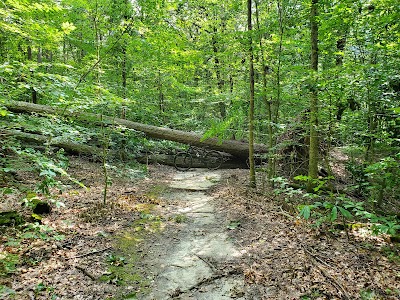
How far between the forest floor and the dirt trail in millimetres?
15

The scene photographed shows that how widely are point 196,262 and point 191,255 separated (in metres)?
0.26

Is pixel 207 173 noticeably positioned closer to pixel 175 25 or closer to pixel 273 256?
pixel 273 256

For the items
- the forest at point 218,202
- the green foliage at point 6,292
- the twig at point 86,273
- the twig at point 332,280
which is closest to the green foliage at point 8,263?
the forest at point 218,202

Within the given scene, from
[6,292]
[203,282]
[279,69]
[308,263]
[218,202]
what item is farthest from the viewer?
[279,69]

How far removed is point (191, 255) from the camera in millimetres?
4469

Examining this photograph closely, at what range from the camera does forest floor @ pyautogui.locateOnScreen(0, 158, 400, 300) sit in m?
3.45

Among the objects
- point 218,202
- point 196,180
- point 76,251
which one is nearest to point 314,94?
point 218,202

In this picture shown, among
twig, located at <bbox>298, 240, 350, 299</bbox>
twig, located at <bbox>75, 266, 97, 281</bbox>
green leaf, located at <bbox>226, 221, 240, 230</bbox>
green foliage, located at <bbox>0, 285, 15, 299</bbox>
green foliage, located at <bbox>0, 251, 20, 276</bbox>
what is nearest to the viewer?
green foliage, located at <bbox>0, 285, 15, 299</bbox>

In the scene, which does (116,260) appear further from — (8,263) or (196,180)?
(196,180)

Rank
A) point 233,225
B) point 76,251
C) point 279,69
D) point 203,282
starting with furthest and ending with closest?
point 279,69, point 233,225, point 76,251, point 203,282

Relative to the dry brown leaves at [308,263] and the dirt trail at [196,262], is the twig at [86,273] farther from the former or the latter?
the dry brown leaves at [308,263]

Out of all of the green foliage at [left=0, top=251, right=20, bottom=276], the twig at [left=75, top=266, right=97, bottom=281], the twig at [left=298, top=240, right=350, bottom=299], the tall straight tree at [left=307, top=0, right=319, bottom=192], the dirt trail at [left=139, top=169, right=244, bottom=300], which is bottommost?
the dirt trail at [left=139, top=169, right=244, bottom=300]

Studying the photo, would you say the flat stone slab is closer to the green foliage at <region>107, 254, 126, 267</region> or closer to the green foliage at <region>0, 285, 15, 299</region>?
the green foliage at <region>107, 254, 126, 267</region>

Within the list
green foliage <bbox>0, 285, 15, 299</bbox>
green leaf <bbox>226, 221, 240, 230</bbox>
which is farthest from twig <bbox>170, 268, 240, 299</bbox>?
green foliage <bbox>0, 285, 15, 299</bbox>
